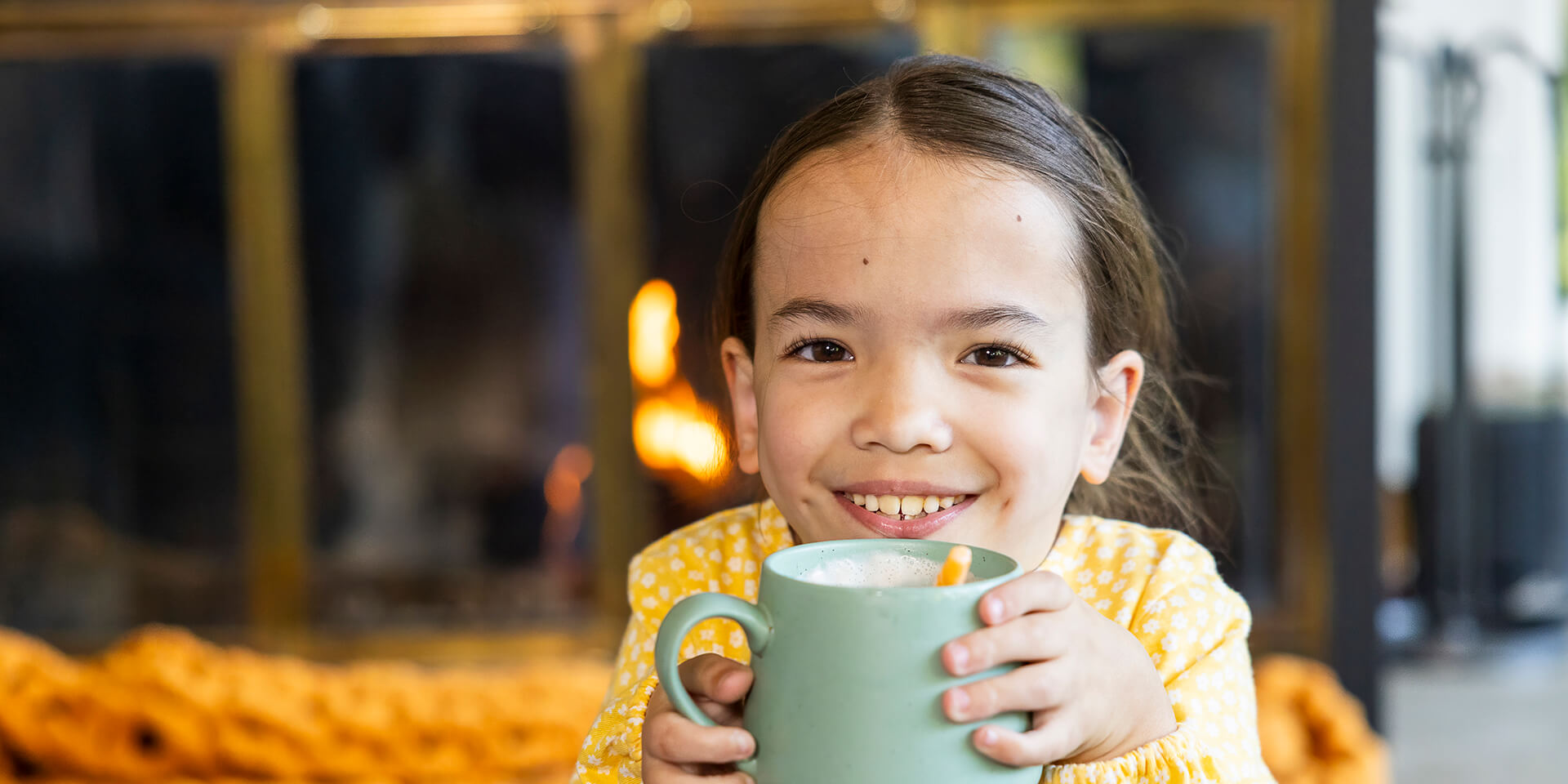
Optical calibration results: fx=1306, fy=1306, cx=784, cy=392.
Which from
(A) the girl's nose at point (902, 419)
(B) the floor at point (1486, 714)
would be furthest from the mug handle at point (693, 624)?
(B) the floor at point (1486, 714)

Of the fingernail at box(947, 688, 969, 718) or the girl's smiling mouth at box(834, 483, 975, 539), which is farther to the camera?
the girl's smiling mouth at box(834, 483, 975, 539)

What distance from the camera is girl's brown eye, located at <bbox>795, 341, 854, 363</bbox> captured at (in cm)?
66

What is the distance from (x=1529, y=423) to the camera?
135 inches

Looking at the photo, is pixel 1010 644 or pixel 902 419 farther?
pixel 902 419

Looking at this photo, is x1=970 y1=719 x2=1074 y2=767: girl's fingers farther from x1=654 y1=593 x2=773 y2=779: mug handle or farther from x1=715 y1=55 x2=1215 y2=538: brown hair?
x1=715 y1=55 x2=1215 y2=538: brown hair

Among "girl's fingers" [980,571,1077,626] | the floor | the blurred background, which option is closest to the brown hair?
"girl's fingers" [980,571,1077,626]

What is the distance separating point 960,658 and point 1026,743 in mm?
48

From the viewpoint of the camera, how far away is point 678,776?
55 centimetres

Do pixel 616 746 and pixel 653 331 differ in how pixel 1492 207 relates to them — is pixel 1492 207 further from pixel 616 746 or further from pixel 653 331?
pixel 616 746

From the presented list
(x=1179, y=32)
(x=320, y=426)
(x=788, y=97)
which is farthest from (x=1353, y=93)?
(x=320, y=426)

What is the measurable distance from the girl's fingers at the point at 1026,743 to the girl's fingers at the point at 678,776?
0.33 ft

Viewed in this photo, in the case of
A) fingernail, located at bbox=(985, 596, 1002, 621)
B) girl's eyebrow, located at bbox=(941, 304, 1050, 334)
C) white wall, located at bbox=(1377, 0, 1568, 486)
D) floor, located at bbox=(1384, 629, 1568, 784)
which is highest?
white wall, located at bbox=(1377, 0, 1568, 486)

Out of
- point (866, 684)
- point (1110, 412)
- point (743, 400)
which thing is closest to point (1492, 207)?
point (1110, 412)

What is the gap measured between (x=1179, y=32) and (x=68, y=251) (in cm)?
224
